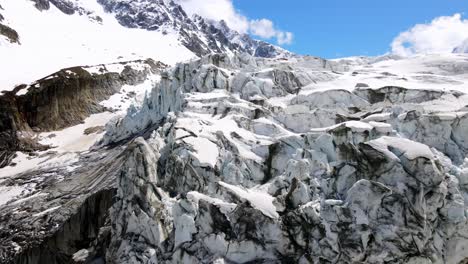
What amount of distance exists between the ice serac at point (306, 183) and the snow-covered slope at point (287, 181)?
65 millimetres

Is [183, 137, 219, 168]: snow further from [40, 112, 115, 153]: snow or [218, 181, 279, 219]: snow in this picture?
[40, 112, 115, 153]: snow

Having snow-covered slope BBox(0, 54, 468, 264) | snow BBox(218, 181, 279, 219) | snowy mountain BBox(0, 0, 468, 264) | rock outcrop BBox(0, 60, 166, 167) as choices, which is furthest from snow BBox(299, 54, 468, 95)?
rock outcrop BBox(0, 60, 166, 167)

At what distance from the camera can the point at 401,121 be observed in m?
30.4

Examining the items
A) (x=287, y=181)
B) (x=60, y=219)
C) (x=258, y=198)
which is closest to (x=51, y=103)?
(x=60, y=219)

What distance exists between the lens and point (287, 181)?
2867 cm

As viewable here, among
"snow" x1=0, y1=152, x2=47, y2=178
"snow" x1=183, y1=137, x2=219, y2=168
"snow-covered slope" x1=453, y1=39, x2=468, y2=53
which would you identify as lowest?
"snow" x1=0, y1=152, x2=47, y2=178

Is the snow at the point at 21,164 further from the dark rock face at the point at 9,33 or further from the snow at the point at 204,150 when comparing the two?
the dark rock face at the point at 9,33

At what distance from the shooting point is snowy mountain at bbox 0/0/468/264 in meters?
→ 24.6

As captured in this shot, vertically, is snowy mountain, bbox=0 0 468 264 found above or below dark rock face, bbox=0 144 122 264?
above

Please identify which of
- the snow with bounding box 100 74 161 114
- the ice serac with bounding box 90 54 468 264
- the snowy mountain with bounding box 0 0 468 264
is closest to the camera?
the ice serac with bounding box 90 54 468 264

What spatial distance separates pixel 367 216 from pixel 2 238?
3318 centimetres

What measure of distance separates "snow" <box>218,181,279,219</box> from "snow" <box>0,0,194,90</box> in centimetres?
6821

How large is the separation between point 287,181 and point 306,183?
1408mm

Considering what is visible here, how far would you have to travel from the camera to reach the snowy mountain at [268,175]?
2464cm
